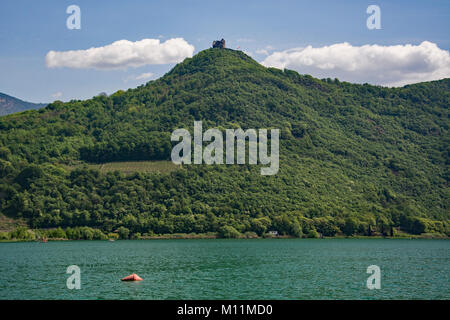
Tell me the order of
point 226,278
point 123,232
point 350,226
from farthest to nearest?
1. point 350,226
2. point 123,232
3. point 226,278

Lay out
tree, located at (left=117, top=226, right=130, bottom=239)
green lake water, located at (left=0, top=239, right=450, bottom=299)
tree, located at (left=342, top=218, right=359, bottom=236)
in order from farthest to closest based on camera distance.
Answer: tree, located at (left=342, top=218, right=359, bottom=236)
tree, located at (left=117, top=226, right=130, bottom=239)
green lake water, located at (left=0, top=239, right=450, bottom=299)

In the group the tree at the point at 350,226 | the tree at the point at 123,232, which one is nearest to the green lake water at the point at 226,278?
the tree at the point at 123,232

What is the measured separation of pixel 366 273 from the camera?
77312mm

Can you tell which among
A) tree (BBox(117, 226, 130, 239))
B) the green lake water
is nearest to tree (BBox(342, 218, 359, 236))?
tree (BBox(117, 226, 130, 239))

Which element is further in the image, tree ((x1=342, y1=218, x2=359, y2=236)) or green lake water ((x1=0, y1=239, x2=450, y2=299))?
tree ((x1=342, y1=218, x2=359, y2=236))

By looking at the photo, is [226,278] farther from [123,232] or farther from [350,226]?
[350,226]

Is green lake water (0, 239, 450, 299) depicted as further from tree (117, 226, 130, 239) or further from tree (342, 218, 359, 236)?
tree (342, 218, 359, 236)

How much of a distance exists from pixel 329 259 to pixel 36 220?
12037cm

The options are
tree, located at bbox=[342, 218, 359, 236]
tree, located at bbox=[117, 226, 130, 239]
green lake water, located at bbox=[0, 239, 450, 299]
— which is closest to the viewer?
green lake water, located at bbox=[0, 239, 450, 299]

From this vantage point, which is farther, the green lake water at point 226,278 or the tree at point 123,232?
the tree at point 123,232

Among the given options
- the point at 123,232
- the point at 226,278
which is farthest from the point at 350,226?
the point at 226,278

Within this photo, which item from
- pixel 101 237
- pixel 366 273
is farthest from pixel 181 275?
pixel 101 237

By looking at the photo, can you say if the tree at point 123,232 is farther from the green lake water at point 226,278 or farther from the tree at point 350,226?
the green lake water at point 226,278

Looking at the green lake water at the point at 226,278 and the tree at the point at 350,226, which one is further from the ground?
the green lake water at the point at 226,278
